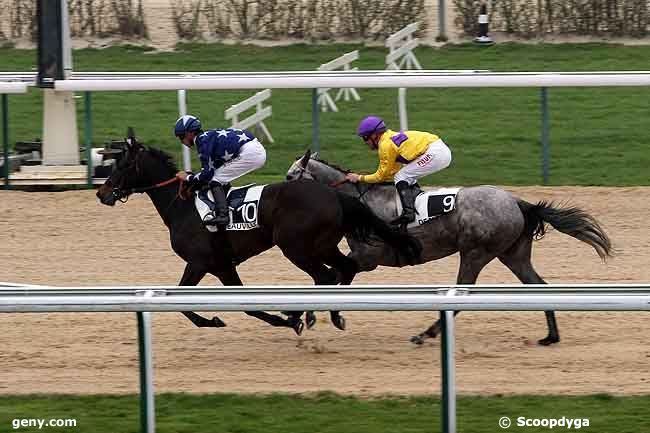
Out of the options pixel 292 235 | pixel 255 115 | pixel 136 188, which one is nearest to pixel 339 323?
pixel 292 235

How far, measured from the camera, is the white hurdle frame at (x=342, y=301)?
6039 millimetres

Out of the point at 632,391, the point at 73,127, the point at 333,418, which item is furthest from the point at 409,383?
the point at 73,127

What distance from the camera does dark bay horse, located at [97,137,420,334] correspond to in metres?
8.55

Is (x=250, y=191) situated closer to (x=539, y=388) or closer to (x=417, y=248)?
(x=417, y=248)

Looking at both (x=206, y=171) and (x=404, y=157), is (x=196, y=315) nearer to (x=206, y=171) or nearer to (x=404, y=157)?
(x=206, y=171)

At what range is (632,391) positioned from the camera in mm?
7355

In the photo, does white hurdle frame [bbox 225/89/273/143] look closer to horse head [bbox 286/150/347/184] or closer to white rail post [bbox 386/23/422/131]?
white rail post [bbox 386/23/422/131]

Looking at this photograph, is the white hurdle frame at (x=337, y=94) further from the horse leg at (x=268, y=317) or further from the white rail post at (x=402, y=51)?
the horse leg at (x=268, y=317)

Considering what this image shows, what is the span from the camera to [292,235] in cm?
859

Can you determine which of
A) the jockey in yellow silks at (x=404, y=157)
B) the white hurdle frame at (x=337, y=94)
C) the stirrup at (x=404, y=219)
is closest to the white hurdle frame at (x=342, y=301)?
the stirrup at (x=404, y=219)

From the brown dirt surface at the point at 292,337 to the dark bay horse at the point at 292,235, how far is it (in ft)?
1.13

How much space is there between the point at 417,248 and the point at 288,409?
214 centimetres

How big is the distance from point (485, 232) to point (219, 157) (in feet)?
5.40

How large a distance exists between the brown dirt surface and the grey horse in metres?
0.38
